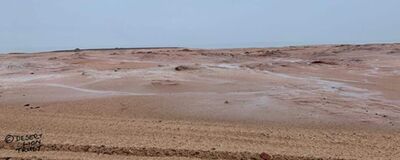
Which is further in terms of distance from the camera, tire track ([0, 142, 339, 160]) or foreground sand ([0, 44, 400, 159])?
foreground sand ([0, 44, 400, 159])

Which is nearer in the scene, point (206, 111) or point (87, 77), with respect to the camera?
point (206, 111)

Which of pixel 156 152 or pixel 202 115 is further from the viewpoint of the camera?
pixel 202 115

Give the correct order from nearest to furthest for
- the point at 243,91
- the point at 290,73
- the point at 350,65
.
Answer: the point at 243,91 → the point at 290,73 → the point at 350,65

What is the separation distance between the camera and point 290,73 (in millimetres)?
11812

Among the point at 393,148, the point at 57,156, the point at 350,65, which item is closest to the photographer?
the point at 57,156

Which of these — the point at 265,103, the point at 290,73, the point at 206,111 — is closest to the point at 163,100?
the point at 206,111

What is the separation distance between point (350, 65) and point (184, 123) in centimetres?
823

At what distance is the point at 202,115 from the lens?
23.0ft

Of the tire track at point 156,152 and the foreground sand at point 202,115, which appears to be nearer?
the tire track at point 156,152

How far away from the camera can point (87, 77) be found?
1046 centimetres

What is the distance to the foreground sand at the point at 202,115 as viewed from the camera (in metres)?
5.34

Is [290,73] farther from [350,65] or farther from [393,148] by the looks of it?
[393,148]

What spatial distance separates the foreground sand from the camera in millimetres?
5340

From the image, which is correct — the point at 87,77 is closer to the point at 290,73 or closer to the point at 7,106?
the point at 7,106
